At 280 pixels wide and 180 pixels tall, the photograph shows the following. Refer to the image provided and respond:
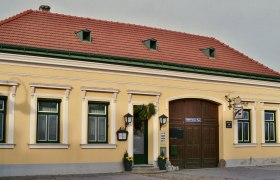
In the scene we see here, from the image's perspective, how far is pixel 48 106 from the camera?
1878cm

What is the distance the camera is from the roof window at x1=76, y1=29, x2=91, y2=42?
2094 cm

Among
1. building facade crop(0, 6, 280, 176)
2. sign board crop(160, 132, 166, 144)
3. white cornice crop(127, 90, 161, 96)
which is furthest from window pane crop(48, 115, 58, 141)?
sign board crop(160, 132, 166, 144)

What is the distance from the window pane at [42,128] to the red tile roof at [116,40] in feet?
9.59

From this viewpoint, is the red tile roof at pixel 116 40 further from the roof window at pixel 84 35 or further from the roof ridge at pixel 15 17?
the roof window at pixel 84 35

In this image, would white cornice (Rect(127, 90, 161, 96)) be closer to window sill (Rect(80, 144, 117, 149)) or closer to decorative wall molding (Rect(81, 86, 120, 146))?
decorative wall molding (Rect(81, 86, 120, 146))

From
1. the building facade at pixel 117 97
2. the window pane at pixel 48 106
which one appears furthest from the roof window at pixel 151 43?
the window pane at pixel 48 106

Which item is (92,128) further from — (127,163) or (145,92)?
(145,92)

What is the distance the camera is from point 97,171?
19.4 m

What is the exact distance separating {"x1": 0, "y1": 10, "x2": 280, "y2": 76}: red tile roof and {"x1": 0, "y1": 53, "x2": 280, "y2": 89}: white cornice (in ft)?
2.45

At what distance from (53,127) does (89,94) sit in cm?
207

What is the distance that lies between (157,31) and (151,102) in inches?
236

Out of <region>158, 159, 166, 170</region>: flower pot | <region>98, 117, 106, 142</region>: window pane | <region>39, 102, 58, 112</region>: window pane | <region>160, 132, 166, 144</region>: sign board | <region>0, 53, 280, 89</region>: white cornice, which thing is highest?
<region>0, 53, 280, 89</region>: white cornice

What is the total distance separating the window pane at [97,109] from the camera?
64.8 ft

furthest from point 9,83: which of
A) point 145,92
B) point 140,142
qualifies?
point 140,142
